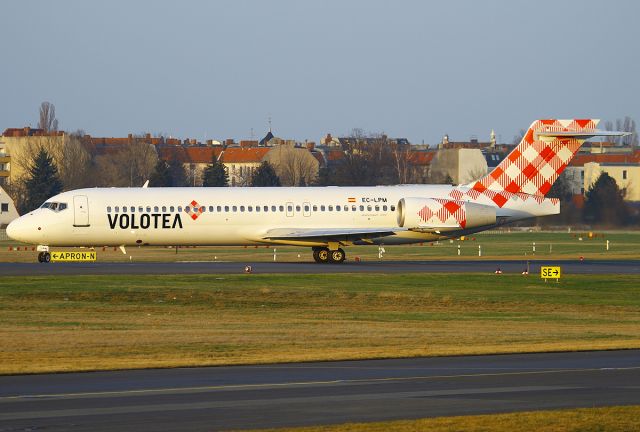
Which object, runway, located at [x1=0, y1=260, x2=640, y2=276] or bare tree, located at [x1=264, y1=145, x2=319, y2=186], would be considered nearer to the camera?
runway, located at [x1=0, y1=260, x2=640, y2=276]

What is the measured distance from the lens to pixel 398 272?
1868 inches

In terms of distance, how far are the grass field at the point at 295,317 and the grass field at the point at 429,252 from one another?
18.4 metres

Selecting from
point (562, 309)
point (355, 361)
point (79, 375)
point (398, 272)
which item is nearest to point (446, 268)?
point (398, 272)

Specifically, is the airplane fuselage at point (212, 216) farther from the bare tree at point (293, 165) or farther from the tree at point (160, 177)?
the bare tree at point (293, 165)

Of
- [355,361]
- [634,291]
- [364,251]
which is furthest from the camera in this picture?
[364,251]

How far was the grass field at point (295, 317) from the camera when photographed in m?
25.2

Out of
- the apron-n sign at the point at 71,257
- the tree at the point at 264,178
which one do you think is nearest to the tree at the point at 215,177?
the tree at the point at 264,178

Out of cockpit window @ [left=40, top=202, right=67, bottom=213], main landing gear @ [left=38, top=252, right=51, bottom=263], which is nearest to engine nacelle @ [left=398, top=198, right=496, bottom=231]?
cockpit window @ [left=40, top=202, right=67, bottom=213]

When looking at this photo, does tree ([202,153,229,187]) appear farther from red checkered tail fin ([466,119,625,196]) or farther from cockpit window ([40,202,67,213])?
red checkered tail fin ([466,119,625,196])

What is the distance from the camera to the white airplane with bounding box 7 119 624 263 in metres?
52.9

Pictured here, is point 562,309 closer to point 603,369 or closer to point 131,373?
point 603,369

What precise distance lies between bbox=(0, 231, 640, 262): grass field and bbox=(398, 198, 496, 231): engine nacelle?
24.9 ft

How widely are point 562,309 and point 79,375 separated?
734 inches

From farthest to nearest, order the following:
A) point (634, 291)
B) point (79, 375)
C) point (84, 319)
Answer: point (634, 291), point (84, 319), point (79, 375)
